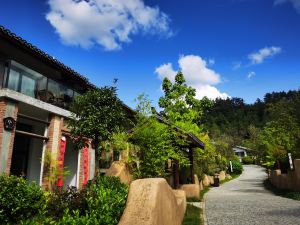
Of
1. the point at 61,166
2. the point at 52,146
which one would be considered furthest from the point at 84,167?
the point at 52,146

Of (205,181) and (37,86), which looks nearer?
(37,86)

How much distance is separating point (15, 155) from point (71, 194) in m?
7.87

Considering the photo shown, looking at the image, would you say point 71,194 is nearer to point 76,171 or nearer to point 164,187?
point 164,187

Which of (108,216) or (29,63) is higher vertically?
(29,63)

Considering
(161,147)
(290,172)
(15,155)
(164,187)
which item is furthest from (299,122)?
(15,155)

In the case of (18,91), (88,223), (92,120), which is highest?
(18,91)

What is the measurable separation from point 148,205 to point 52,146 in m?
10.4

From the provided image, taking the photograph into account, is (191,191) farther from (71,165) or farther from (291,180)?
(71,165)

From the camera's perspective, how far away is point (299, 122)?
21031 mm

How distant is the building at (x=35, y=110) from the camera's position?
1249 cm

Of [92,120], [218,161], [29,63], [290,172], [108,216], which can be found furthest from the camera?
[218,161]

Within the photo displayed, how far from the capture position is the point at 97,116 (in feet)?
38.5

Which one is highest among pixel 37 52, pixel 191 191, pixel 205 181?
pixel 37 52

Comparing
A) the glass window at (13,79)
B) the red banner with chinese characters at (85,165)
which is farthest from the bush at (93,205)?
the red banner with chinese characters at (85,165)
